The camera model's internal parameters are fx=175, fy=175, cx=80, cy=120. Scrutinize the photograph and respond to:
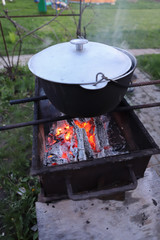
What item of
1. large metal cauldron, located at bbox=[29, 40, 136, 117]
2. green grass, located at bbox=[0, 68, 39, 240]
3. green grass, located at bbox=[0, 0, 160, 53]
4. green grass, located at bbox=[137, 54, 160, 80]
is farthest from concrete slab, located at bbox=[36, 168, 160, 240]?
green grass, located at bbox=[0, 0, 160, 53]

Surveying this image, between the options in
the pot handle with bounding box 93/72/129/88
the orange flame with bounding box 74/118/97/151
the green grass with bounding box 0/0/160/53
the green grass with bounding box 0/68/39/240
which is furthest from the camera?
the green grass with bounding box 0/0/160/53

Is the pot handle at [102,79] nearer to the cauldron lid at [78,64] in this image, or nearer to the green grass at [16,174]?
the cauldron lid at [78,64]

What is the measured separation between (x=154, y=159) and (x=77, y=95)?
1457 mm

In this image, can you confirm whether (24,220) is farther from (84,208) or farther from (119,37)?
(119,37)

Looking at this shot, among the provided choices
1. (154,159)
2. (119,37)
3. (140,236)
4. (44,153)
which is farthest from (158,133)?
(119,37)

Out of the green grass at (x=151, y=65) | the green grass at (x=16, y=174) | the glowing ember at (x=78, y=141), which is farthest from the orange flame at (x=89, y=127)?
the green grass at (x=151, y=65)

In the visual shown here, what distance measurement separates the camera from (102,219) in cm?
134

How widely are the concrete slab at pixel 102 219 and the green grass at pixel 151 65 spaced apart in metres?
2.72

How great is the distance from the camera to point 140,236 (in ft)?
4.24

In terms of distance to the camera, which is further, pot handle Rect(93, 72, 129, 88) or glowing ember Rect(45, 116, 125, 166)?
glowing ember Rect(45, 116, 125, 166)

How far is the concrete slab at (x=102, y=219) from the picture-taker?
1.27 metres

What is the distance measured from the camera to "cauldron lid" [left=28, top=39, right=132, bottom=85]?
3.08ft

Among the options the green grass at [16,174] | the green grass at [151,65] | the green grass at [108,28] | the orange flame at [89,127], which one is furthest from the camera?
the green grass at [108,28]

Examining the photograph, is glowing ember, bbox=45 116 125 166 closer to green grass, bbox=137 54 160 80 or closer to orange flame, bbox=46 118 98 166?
orange flame, bbox=46 118 98 166
